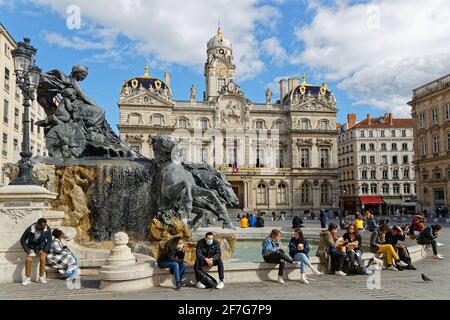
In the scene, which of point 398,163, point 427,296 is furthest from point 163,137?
point 398,163

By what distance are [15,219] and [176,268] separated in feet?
10.4

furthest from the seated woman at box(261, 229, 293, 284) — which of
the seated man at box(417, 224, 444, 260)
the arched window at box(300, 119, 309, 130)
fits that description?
the arched window at box(300, 119, 309, 130)

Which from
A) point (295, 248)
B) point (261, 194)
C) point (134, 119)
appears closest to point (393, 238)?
point (295, 248)

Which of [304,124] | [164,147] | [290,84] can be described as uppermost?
[290,84]

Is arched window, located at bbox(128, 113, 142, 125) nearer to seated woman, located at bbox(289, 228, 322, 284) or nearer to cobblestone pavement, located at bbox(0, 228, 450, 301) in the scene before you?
cobblestone pavement, located at bbox(0, 228, 450, 301)

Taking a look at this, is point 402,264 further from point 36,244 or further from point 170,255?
point 36,244

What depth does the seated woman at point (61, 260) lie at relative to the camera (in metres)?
7.16

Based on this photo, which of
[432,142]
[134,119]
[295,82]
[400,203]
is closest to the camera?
[432,142]

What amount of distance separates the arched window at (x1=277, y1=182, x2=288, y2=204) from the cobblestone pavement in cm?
4878

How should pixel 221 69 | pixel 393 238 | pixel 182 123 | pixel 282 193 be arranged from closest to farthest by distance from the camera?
pixel 393 238 < pixel 182 123 < pixel 282 193 < pixel 221 69

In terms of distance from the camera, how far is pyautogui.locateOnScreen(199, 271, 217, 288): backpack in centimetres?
663

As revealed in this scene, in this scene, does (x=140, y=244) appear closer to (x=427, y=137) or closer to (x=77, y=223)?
(x=77, y=223)

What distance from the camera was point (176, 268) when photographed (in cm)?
661

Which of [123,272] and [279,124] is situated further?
[279,124]
